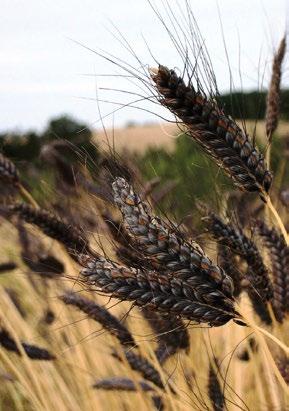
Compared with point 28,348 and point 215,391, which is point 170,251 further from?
point 28,348

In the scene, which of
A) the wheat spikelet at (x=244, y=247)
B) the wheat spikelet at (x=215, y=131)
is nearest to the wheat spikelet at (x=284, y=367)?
the wheat spikelet at (x=244, y=247)

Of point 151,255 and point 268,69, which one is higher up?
point 268,69

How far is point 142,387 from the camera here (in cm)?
263

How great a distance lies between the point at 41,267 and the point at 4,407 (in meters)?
1.28

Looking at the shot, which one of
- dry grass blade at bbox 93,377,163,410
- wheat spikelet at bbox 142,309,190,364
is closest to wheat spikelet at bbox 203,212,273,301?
wheat spikelet at bbox 142,309,190,364

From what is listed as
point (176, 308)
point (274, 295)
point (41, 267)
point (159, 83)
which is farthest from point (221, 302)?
point (41, 267)

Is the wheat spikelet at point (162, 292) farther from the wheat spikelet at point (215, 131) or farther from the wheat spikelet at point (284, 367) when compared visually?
the wheat spikelet at point (284, 367)

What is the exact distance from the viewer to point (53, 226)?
2395 mm

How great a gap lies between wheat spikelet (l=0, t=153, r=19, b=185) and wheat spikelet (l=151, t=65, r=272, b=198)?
1.26 m

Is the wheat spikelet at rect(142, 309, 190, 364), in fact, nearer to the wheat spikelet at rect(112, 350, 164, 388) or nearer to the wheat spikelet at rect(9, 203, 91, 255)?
the wheat spikelet at rect(112, 350, 164, 388)

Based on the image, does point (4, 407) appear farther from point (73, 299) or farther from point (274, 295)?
point (274, 295)

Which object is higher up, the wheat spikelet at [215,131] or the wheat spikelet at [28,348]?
the wheat spikelet at [215,131]

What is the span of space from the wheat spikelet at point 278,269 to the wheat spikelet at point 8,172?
103 cm

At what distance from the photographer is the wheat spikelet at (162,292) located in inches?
59.8
